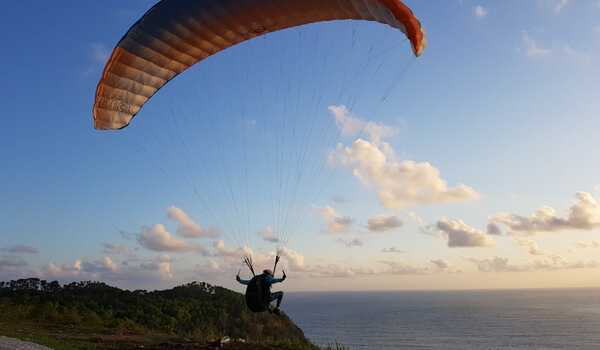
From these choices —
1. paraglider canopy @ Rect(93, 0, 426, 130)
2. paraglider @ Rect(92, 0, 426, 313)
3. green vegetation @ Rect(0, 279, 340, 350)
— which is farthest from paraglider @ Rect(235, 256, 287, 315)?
paraglider canopy @ Rect(93, 0, 426, 130)

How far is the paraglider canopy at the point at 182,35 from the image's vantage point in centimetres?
1116

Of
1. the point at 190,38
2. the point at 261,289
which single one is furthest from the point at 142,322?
the point at 190,38

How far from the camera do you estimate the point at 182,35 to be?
38.5ft

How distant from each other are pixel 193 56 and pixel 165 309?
26.0 m

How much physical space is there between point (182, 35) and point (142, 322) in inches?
816

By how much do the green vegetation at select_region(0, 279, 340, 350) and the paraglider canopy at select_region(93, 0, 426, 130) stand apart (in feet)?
23.8

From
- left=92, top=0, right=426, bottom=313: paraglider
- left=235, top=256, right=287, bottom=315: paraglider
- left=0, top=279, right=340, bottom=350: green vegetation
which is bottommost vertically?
left=0, top=279, right=340, bottom=350: green vegetation

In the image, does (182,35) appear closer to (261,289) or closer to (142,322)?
(261,289)

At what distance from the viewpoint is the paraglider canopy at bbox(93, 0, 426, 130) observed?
36.6 ft

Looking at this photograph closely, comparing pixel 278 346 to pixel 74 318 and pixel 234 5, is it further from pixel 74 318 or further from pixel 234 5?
pixel 74 318

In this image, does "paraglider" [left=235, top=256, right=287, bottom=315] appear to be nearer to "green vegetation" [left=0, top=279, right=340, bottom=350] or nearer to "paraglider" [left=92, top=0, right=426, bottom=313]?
"paraglider" [left=92, top=0, right=426, bottom=313]

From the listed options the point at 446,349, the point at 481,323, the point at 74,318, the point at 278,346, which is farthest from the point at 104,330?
the point at 481,323

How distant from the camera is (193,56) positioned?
12648 mm

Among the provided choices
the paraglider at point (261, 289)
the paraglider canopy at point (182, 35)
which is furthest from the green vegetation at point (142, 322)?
the paraglider canopy at point (182, 35)
